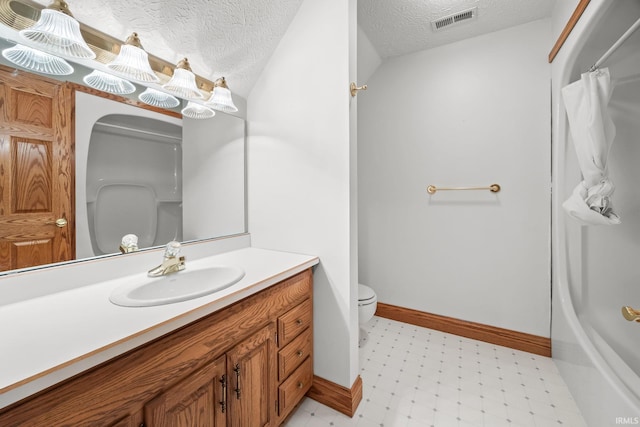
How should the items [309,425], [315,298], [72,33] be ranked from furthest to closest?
[315,298] < [309,425] < [72,33]

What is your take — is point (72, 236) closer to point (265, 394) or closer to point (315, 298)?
point (265, 394)

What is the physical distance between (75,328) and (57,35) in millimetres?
977

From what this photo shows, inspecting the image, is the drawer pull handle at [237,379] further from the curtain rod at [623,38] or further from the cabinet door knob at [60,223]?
the curtain rod at [623,38]

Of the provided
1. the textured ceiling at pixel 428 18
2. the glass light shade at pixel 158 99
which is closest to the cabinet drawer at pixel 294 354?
the glass light shade at pixel 158 99

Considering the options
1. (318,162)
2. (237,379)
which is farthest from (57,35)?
(237,379)

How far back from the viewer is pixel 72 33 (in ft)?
2.95

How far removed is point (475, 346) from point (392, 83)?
2.24 metres

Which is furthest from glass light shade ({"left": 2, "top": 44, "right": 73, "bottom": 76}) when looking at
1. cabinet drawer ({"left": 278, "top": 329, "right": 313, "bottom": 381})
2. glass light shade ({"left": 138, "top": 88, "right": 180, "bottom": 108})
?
cabinet drawer ({"left": 278, "top": 329, "right": 313, "bottom": 381})

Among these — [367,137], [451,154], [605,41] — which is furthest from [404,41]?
[605,41]

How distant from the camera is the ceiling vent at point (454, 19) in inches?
67.1

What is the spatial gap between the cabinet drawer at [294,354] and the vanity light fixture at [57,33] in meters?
1.44

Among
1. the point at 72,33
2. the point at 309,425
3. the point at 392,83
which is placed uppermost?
the point at 392,83

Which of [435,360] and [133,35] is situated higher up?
[133,35]

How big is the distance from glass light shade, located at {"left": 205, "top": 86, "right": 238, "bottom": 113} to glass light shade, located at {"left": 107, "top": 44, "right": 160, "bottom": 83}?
1.07ft
